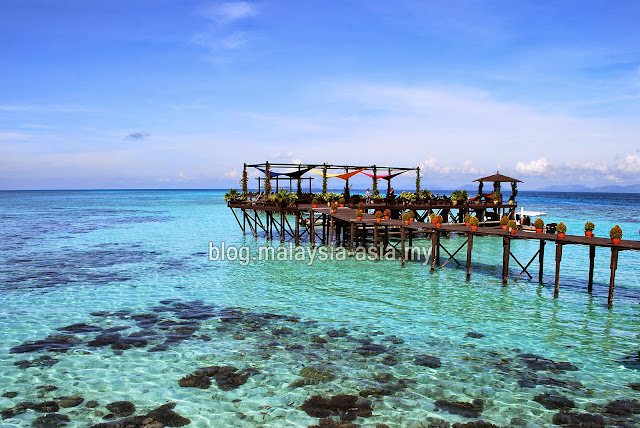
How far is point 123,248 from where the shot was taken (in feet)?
101

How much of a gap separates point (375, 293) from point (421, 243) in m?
17.5

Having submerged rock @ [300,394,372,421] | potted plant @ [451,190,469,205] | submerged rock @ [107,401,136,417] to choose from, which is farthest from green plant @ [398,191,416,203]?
submerged rock @ [107,401,136,417]

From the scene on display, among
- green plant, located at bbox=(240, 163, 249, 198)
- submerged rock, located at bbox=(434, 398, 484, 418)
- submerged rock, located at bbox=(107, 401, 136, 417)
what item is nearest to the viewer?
submerged rock, located at bbox=(107, 401, 136, 417)

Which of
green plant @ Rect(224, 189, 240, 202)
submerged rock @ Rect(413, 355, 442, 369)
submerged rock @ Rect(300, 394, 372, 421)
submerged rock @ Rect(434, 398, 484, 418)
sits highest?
green plant @ Rect(224, 189, 240, 202)

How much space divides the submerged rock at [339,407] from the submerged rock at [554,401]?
350 cm

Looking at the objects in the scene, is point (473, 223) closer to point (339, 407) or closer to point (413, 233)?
point (413, 233)

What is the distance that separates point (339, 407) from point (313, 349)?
9.93ft

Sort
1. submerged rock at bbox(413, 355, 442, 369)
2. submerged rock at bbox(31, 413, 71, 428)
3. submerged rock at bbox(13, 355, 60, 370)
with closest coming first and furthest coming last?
1. submerged rock at bbox(31, 413, 71, 428)
2. submerged rock at bbox(13, 355, 60, 370)
3. submerged rock at bbox(413, 355, 442, 369)

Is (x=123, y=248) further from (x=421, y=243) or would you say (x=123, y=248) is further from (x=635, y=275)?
(x=635, y=275)

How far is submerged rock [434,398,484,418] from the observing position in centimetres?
849

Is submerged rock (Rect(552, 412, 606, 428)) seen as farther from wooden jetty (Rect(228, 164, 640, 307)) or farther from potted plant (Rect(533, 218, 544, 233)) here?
potted plant (Rect(533, 218, 544, 233))

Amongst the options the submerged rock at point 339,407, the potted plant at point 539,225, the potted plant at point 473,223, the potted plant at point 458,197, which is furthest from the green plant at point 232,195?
the submerged rock at point 339,407

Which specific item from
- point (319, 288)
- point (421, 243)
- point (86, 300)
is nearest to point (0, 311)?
point (86, 300)

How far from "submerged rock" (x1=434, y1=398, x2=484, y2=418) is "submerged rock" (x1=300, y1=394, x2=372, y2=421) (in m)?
1.46
